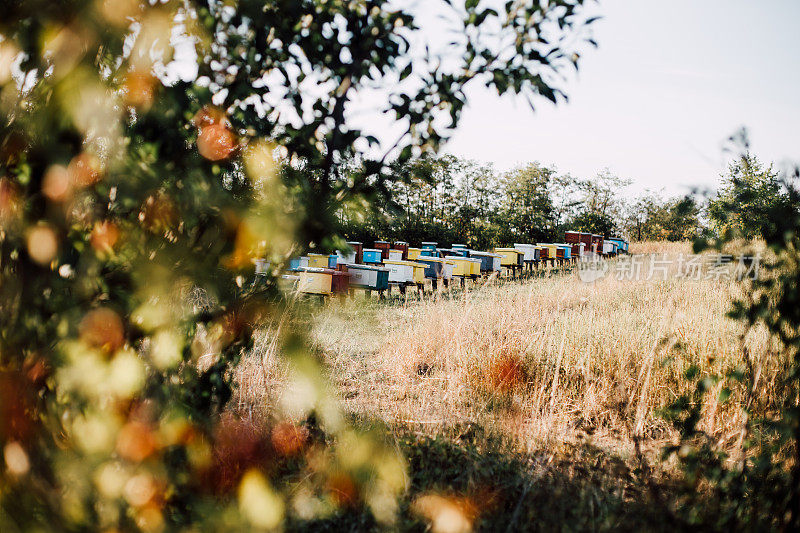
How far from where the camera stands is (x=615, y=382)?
170 inches

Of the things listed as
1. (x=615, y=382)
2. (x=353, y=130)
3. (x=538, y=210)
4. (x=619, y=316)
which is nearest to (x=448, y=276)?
(x=619, y=316)

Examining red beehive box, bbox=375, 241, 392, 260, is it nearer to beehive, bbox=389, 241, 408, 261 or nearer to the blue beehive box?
beehive, bbox=389, 241, 408, 261

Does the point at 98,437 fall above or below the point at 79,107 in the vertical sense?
below

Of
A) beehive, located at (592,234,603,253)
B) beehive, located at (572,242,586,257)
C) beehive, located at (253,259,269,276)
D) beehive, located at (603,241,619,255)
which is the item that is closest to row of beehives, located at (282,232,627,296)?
beehive, located at (572,242,586,257)

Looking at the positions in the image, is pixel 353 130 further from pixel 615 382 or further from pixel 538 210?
pixel 538 210

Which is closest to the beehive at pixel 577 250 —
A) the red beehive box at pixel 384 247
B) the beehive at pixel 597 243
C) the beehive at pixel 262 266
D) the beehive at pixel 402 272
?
the beehive at pixel 597 243

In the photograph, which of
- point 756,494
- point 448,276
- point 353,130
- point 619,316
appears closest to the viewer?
point 353,130

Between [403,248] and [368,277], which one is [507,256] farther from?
[368,277]

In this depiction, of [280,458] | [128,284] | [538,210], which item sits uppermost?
[538,210]

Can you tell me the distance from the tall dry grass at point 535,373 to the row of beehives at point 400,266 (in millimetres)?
938

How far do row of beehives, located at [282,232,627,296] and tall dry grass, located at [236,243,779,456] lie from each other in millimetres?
938

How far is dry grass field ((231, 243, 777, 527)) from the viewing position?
3.43 metres

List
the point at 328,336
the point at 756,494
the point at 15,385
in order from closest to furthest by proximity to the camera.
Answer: the point at 15,385 → the point at 756,494 → the point at 328,336

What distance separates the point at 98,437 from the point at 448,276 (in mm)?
10589
